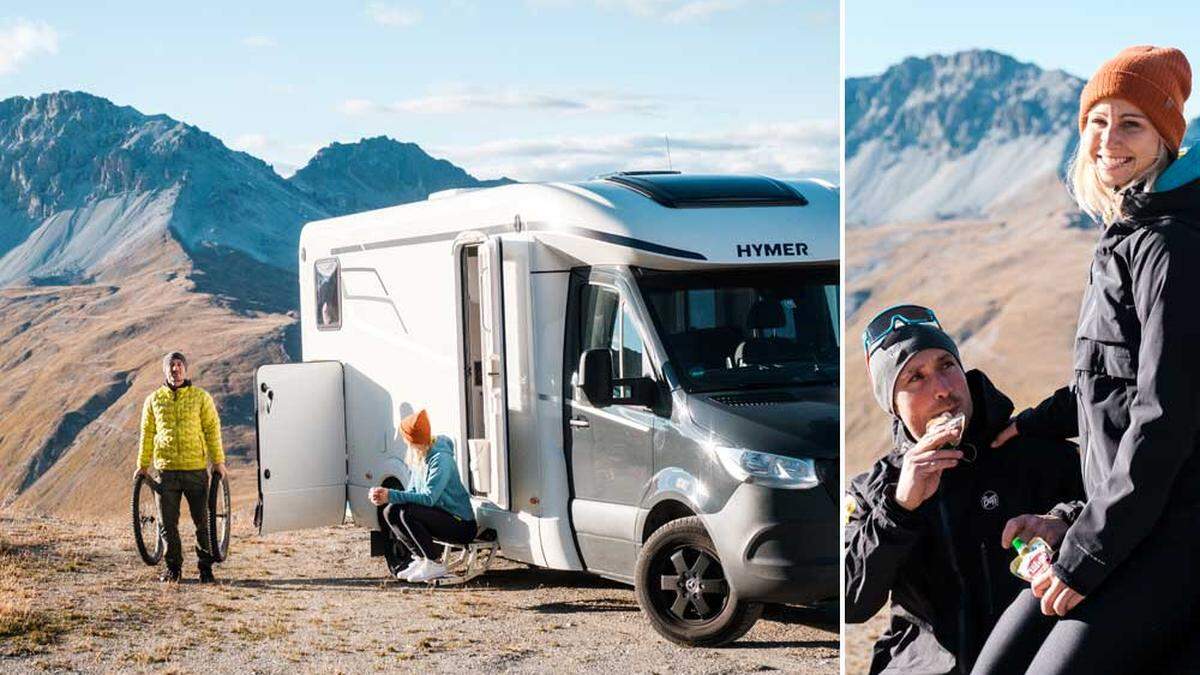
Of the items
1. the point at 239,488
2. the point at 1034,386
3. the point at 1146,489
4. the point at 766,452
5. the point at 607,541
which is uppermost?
the point at 1146,489

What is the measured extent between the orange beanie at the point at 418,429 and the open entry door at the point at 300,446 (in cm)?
181

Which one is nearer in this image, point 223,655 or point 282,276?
point 223,655

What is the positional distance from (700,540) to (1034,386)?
284ft

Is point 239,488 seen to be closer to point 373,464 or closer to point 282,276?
point 282,276

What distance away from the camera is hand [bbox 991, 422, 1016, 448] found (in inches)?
115

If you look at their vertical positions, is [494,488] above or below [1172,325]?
below

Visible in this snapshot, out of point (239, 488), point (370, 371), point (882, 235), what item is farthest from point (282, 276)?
point (370, 371)

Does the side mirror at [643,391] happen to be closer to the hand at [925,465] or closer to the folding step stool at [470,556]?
the folding step stool at [470,556]

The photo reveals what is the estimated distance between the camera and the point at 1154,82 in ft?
8.89

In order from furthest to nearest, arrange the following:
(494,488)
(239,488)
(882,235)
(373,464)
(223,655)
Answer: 1. (882,235)
2. (239,488)
3. (373,464)
4. (494,488)
5. (223,655)

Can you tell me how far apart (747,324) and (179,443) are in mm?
4171

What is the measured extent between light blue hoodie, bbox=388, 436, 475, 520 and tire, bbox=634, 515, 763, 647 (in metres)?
1.64

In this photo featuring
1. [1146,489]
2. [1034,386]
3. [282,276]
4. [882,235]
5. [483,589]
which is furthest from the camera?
[282,276]

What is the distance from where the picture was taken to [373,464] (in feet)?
35.7
